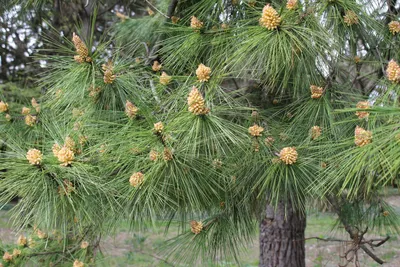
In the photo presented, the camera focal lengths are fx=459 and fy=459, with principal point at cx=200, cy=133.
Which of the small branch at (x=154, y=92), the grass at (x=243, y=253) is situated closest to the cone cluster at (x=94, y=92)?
the small branch at (x=154, y=92)

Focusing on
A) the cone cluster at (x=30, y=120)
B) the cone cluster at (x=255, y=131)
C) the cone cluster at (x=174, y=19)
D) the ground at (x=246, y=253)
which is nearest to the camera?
the cone cluster at (x=255, y=131)

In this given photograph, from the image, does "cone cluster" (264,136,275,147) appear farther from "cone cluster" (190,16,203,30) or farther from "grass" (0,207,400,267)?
"grass" (0,207,400,267)

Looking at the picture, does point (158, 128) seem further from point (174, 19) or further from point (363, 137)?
point (174, 19)

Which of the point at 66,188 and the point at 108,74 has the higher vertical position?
the point at 108,74

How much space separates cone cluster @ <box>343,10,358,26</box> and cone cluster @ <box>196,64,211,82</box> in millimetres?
414

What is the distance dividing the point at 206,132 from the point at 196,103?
0.30 feet

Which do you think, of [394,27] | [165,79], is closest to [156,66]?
[165,79]

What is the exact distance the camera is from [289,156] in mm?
1058

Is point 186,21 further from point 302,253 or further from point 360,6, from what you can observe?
point 302,253

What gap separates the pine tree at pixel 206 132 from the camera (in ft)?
3.25

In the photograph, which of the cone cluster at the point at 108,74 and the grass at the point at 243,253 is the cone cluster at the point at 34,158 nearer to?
the cone cluster at the point at 108,74

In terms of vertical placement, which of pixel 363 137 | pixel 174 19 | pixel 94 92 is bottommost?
pixel 363 137

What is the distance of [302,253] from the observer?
7.09ft

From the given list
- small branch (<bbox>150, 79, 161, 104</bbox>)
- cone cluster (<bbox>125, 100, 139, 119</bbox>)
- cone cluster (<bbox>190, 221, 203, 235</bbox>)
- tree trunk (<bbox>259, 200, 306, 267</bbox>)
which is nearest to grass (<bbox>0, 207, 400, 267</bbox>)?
tree trunk (<bbox>259, 200, 306, 267</bbox>)
